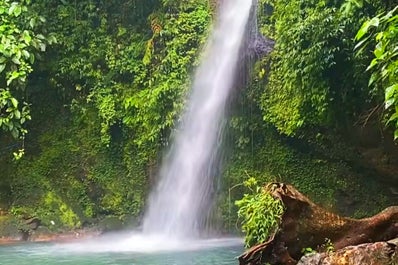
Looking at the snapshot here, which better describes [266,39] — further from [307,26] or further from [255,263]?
[255,263]

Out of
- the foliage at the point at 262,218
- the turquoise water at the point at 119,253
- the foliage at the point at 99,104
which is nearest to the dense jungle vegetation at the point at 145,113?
the foliage at the point at 99,104

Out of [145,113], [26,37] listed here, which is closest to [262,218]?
[145,113]

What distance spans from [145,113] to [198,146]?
3.60 feet

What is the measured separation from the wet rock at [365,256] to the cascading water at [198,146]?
4637 millimetres

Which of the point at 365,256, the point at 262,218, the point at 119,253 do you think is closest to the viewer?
the point at 365,256

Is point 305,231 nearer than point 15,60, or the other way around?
point 305,231

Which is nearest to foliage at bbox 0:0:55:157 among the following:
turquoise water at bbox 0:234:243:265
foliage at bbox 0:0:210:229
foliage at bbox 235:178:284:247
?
foliage at bbox 0:0:210:229

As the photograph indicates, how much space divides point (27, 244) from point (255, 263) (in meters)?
5.09

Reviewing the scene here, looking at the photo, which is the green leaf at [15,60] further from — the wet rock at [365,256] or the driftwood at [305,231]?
the wet rock at [365,256]

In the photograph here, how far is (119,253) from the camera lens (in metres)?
7.29

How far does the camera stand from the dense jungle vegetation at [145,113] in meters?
7.39

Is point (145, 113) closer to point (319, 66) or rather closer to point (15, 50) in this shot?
point (15, 50)

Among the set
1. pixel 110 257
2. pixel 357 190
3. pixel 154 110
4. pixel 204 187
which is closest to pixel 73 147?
pixel 154 110

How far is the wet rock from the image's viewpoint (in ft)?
12.6
